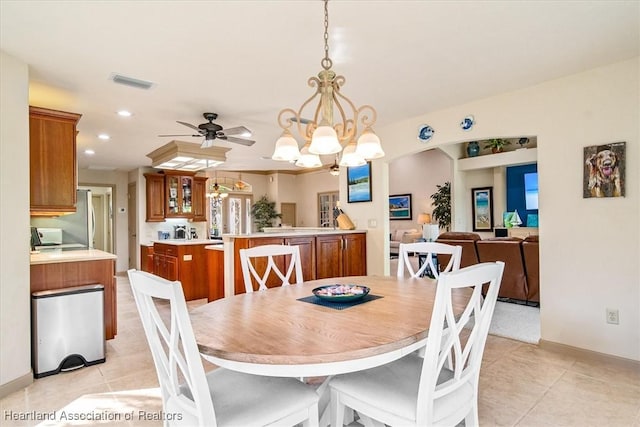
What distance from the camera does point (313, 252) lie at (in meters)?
4.43

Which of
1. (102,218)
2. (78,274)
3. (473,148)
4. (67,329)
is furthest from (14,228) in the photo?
(473,148)

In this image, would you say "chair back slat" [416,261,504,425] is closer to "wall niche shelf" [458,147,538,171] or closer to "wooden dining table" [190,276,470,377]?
"wooden dining table" [190,276,470,377]

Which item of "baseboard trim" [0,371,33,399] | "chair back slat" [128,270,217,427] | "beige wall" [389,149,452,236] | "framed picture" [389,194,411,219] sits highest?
"beige wall" [389,149,452,236]

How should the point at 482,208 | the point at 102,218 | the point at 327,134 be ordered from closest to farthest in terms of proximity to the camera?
the point at 327,134, the point at 482,208, the point at 102,218

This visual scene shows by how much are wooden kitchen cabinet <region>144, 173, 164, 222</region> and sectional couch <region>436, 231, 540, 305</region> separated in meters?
5.84

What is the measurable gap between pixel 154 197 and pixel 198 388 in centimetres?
659

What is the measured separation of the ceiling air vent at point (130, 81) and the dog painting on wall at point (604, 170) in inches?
150

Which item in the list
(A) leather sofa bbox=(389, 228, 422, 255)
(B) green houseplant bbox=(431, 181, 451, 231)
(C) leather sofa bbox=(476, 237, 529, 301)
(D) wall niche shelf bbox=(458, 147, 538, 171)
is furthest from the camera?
(A) leather sofa bbox=(389, 228, 422, 255)

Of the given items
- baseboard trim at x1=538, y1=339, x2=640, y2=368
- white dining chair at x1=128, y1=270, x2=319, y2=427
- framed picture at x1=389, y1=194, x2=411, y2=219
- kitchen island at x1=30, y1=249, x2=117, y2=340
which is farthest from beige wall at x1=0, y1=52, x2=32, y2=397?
framed picture at x1=389, y1=194, x2=411, y2=219

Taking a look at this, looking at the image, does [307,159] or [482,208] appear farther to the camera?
[482,208]

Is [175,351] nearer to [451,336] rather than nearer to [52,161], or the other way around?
[451,336]

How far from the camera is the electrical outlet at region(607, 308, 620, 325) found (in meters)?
2.72

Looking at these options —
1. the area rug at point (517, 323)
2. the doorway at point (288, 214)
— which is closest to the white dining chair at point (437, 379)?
the area rug at point (517, 323)

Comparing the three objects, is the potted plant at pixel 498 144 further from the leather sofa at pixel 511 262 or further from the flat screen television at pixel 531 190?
the leather sofa at pixel 511 262
